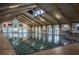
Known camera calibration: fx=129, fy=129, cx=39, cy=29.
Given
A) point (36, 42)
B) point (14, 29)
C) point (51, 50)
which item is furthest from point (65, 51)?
point (14, 29)

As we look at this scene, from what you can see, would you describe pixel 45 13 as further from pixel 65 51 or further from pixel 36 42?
pixel 65 51

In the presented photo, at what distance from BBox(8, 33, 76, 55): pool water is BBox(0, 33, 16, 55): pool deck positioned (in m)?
0.07

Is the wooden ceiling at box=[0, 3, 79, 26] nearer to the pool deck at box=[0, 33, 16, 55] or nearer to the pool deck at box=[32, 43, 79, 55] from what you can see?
the pool deck at box=[0, 33, 16, 55]

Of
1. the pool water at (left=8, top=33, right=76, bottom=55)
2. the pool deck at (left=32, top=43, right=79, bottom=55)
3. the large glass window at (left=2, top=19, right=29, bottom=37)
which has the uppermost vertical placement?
the large glass window at (left=2, top=19, right=29, bottom=37)

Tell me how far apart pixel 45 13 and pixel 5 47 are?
869 mm

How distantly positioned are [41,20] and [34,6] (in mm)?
265

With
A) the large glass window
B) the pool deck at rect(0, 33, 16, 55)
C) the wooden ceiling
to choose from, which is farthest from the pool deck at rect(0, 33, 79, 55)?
the wooden ceiling

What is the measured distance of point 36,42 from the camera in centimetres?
223

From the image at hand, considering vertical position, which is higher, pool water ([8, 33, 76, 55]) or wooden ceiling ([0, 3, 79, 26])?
wooden ceiling ([0, 3, 79, 26])

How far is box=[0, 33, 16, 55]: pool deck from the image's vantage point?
6.89 feet

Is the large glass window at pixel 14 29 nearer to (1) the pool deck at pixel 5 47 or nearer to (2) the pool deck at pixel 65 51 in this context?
(1) the pool deck at pixel 5 47
